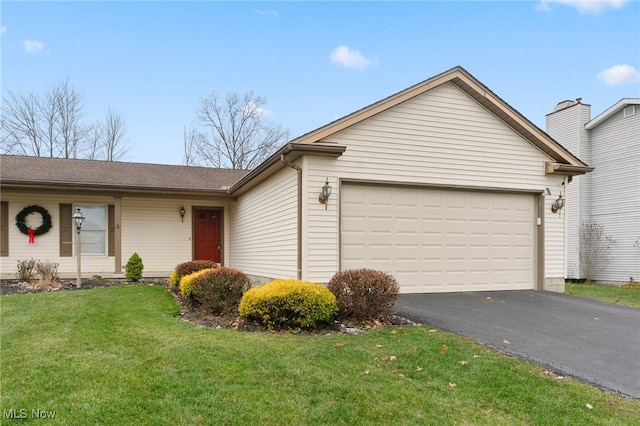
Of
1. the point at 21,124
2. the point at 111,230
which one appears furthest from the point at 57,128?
the point at 111,230

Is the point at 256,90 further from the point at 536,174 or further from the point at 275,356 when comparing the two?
the point at 275,356

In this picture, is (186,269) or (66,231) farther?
(66,231)

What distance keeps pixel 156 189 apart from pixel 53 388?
10002 mm

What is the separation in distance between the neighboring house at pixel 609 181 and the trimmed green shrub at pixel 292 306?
618 inches

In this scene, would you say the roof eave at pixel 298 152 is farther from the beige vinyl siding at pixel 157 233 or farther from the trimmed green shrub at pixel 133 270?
the beige vinyl siding at pixel 157 233

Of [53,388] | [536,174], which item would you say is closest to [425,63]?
[536,174]

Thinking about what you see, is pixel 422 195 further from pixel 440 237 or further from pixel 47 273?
pixel 47 273

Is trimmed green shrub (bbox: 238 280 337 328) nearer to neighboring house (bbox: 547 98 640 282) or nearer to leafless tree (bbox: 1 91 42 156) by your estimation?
neighboring house (bbox: 547 98 640 282)

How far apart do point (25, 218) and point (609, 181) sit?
69.5 ft

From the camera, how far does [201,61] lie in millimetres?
20016

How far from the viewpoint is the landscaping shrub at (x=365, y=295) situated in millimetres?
6430

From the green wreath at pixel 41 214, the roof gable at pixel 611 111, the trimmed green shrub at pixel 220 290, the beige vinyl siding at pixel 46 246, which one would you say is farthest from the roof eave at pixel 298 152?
the roof gable at pixel 611 111

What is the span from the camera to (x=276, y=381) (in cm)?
404

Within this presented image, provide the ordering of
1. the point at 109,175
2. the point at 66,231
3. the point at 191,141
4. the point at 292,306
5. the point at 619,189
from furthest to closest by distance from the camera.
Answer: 1. the point at 191,141
2. the point at 619,189
3. the point at 109,175
4. the point at 66,231
5. the point at 292,306
